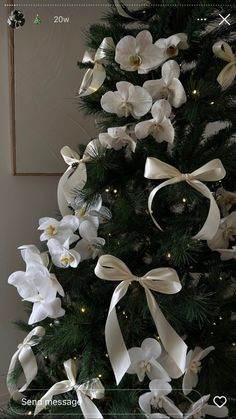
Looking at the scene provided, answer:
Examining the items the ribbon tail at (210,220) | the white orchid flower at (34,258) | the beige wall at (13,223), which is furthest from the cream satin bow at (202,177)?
the beige wall at (13,223)

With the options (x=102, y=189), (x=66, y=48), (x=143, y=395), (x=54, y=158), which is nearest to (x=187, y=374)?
(x=143, y=395)

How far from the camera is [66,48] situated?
1.00m

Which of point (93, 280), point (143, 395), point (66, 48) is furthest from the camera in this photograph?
point (66, 48)

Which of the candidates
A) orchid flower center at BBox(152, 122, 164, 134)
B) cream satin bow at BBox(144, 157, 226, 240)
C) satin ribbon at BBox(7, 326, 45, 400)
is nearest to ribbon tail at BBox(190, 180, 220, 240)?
cream satin bow at BBox(144, 157, 226, 240)

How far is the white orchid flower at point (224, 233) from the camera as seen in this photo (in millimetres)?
666

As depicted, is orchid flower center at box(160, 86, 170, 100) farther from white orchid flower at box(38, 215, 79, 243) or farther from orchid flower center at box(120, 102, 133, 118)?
white orchid flower at box(38, 215, 79, 243)

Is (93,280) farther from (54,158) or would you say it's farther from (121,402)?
(54,158)

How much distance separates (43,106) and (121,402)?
70 cm

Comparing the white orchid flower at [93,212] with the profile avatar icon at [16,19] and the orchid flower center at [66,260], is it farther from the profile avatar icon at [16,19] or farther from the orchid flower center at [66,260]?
the profile avatar icon at [16,19]

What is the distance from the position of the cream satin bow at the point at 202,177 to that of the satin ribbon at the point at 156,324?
3.1 inches

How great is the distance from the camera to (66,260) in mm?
650

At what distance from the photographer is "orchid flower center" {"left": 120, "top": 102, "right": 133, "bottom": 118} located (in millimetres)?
632

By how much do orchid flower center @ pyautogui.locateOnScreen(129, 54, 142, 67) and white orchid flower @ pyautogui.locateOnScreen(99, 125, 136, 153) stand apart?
101mm

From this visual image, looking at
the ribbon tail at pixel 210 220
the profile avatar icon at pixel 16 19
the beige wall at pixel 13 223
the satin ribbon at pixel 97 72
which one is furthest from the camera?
the beige wall at pixel 13 223
